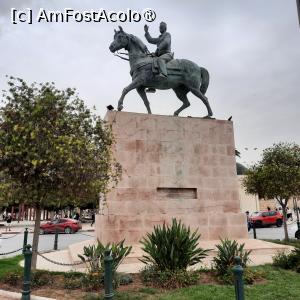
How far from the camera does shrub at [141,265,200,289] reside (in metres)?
6.66

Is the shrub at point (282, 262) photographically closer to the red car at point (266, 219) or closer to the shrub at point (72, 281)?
the shrub at point (72, 281)

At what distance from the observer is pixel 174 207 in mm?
11453

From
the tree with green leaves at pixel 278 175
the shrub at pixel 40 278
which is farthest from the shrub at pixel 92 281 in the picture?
the tree with green leaves at pixel 278 175

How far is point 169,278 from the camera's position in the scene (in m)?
6.74

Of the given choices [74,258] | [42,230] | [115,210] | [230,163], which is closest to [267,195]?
[230,163]

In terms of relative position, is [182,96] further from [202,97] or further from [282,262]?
[282,262]

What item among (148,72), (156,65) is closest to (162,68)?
(156,65)

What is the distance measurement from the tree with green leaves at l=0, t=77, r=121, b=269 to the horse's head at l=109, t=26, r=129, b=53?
5.39 meters

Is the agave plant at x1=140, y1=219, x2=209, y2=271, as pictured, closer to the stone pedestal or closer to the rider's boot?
the stone pedestal

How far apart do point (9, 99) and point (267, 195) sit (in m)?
13.2

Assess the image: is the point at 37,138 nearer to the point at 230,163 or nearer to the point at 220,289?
the point at 220,289

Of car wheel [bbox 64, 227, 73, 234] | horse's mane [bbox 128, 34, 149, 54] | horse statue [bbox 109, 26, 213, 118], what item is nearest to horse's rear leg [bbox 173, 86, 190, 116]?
horse statue [bbox 109, 26, 213, 118]

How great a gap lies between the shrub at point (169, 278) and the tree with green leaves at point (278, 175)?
387 inches

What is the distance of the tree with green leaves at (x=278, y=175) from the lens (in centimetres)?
1562
